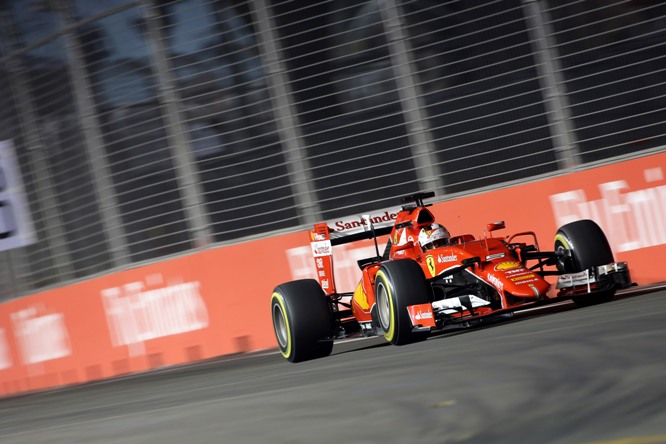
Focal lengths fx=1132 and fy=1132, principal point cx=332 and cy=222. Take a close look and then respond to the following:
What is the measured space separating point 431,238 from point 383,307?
90 centimetres

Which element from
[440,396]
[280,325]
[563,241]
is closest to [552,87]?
[563,241]

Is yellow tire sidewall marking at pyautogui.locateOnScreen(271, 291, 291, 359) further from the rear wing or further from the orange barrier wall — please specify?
the orange barrier wall

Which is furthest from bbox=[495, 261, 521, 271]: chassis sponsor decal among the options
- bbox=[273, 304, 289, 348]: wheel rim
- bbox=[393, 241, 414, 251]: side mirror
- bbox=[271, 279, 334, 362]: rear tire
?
bbox=[273, 304, 289, 348]: wheel rim

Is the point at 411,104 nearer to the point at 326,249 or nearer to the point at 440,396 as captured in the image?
the point at 326,249

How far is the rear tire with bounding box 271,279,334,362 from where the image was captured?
1031 cm

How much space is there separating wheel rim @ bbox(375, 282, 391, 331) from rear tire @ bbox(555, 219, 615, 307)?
159 cm

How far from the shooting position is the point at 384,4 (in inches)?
527

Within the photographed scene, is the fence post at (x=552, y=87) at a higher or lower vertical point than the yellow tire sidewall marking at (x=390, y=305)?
higher

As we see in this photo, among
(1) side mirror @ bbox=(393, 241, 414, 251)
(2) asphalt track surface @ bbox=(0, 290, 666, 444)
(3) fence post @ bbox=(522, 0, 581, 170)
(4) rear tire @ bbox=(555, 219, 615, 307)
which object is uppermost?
(3) fence post @ bbox=(522, 0, 581, 170)

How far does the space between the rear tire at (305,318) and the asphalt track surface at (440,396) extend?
212 mm

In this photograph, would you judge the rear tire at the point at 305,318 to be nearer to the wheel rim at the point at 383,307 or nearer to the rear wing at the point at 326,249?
the rear wing at the point at 326,249

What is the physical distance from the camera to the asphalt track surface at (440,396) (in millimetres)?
4895

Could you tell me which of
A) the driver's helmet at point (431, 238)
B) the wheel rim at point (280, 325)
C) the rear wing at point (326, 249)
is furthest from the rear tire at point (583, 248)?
the wheel rim at point (280, 325)

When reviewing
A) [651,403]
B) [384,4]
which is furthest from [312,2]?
[651,403]
